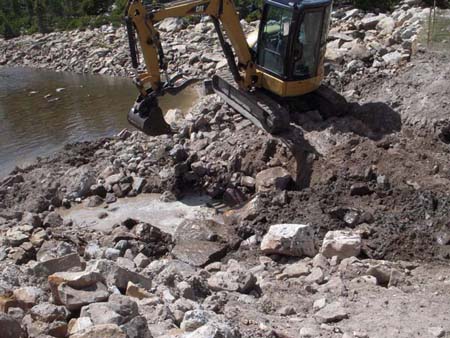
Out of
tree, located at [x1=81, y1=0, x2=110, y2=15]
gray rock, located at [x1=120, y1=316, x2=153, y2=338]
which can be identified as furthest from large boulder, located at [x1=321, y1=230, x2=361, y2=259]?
tree, located at [x1=81, y1=0, x2=110, y2=15]

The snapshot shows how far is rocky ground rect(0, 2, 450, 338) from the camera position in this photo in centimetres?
565

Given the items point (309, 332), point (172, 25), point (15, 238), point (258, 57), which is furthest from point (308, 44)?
point (172, 25)

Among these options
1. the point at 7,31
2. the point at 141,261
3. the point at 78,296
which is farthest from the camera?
the point at 7,31

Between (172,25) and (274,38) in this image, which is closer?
(274,38)

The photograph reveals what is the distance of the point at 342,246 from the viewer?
7.71 meters

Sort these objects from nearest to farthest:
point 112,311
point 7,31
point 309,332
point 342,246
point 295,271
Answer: point 112,311
point 309,332
point 295,271
point 342,246
point 7,31

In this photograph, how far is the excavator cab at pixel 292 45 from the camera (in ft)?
34.0

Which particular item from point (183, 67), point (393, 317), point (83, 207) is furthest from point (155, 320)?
point (183, 67)

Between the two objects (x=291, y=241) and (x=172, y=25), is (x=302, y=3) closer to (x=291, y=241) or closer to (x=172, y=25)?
(x=291, y=241)

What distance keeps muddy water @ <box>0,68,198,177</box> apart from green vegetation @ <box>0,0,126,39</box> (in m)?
9.20

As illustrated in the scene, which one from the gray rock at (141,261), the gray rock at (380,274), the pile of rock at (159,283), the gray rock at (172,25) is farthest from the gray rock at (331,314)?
the gray rock at (172,25)

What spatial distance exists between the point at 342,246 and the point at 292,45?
4072 mm

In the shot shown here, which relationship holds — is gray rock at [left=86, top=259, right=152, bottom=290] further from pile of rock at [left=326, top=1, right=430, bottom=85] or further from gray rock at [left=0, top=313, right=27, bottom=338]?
pile of rock at [left=326, top=1, right=430, bottom=85]

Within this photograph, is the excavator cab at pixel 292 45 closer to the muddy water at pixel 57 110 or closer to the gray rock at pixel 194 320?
the muddy water at pixel 57 110
